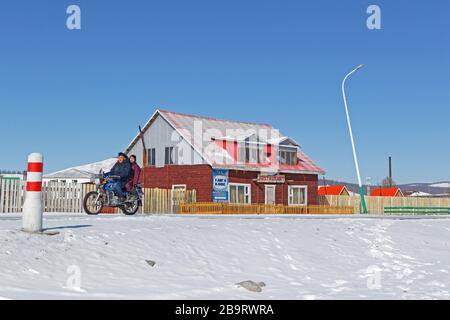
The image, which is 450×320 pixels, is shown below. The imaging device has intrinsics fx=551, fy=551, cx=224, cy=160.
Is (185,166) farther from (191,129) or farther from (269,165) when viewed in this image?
(269,165)

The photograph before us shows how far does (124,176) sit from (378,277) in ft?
33.7

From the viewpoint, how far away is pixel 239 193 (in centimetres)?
4309

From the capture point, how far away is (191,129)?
146 feet

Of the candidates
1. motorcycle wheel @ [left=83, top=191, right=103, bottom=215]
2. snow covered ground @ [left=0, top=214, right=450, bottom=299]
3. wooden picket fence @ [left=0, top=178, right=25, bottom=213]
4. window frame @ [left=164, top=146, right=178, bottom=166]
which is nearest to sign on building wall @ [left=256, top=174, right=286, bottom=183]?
window frame @ [left=164, top=146, right=178, bottom=166]

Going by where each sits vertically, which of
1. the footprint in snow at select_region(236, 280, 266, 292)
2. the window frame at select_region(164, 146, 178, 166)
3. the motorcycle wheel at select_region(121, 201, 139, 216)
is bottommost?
the footprint in snow at select_region(236, 280, 266, 292)

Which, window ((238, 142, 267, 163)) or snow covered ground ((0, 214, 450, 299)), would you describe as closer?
snow covered ground ((0, 214, 450, 299))

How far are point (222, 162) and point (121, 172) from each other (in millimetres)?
24717

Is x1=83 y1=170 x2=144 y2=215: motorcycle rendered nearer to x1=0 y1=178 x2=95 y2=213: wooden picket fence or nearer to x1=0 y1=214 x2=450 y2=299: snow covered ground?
x1=0 y1=214 x2=450 y2=299: snow covered ground

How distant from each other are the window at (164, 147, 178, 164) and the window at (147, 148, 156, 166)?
157 cm

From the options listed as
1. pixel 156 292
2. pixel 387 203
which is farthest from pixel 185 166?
pixel 156 292

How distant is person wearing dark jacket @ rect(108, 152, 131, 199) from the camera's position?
58.1ft

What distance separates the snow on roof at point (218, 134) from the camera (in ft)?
140

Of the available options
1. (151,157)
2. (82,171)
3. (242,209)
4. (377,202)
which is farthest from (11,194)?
(82,171)

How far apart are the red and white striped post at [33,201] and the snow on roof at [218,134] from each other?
105ft
